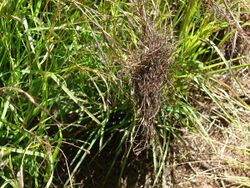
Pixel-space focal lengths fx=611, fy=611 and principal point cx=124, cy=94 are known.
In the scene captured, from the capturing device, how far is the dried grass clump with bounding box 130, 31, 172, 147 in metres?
1.89

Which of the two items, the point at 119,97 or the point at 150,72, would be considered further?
the point at 119,97

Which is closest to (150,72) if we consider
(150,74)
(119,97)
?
(150,74)

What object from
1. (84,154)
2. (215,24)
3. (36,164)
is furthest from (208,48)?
(36,164)

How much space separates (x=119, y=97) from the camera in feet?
6.68

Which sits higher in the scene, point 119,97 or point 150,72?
point 150,72

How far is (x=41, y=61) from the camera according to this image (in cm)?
193

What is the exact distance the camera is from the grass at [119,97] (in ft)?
6.09

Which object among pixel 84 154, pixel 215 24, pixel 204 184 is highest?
pixel 215 24

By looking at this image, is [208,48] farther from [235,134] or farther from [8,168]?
[8,168]

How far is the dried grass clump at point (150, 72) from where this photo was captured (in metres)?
1.89

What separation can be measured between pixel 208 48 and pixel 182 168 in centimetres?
47

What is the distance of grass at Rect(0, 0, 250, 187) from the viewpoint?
6.09ft

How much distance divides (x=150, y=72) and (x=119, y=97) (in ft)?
0.59

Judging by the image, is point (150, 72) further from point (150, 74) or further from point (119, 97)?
point (119, 97)
